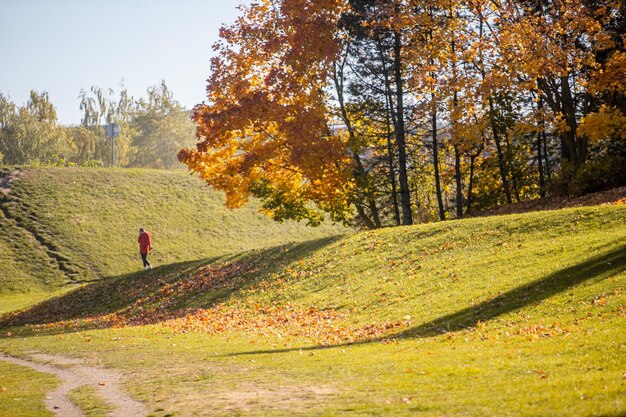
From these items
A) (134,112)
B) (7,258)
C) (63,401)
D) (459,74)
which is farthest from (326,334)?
(134,112)

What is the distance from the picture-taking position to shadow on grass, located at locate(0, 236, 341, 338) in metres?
31.3

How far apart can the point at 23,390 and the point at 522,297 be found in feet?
38.6

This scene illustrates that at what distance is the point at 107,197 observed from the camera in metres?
59.3

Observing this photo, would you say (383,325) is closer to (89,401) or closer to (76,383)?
(76,383)

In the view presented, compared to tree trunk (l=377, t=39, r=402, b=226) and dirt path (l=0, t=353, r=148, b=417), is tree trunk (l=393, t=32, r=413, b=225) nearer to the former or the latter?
tree trunk (l=377, t=39, r=402, b=226)

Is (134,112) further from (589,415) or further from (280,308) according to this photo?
(589,415)

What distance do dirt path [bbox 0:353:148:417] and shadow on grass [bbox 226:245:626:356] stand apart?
377 centimetres

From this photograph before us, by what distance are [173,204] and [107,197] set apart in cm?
533

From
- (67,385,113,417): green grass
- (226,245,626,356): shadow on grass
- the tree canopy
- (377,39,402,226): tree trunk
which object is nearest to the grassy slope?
the tree canopy

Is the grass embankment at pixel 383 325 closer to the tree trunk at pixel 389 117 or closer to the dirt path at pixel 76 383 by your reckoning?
the dirt path at pixel 76 383

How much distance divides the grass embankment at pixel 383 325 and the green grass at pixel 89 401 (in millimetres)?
631

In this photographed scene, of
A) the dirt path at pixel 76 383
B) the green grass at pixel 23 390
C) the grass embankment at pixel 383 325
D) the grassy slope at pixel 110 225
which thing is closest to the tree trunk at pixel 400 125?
the grass embankment at pixel 383 325

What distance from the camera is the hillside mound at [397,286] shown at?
1791cm

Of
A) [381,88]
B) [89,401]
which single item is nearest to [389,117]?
[381,88]
